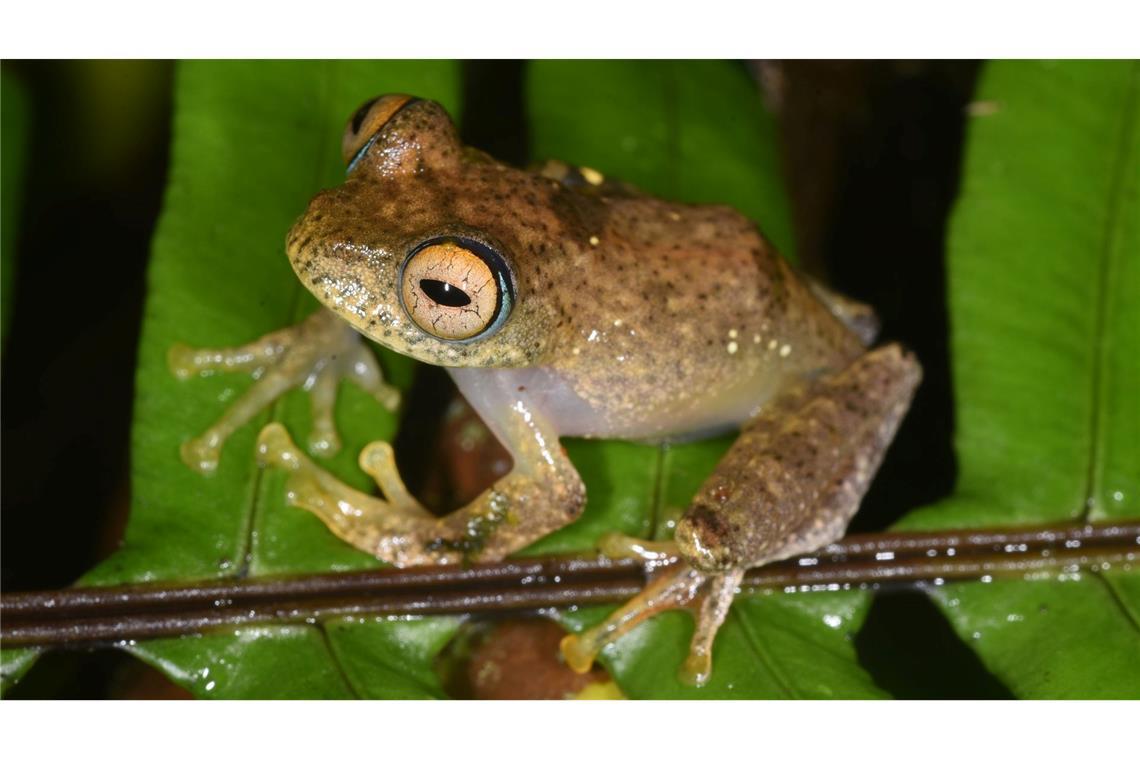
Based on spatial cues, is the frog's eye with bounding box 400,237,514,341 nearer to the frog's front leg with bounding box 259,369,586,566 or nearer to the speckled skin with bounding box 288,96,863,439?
the speckled skin with bounding box 288,96,863,439

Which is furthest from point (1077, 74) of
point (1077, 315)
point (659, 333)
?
point (659, 333)

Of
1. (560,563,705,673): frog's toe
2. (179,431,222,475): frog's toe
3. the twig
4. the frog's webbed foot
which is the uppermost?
(179,431,222,475): frog's toe

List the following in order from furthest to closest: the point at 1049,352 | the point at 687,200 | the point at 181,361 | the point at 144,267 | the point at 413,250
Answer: the point at 144,267, the point at 687,200, the point at 1049,352, the point at 181,361, the point at 413,250

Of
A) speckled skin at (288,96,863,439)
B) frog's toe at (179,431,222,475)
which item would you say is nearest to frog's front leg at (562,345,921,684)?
speckled skin at (288,96,863,439)

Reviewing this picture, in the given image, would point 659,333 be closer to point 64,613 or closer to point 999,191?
point 999,191

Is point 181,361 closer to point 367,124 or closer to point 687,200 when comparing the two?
point 367,124

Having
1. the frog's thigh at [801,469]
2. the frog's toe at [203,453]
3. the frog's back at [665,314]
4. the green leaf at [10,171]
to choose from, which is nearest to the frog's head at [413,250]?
the frog's back at [665,314]

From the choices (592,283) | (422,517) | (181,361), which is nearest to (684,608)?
(422,517)
